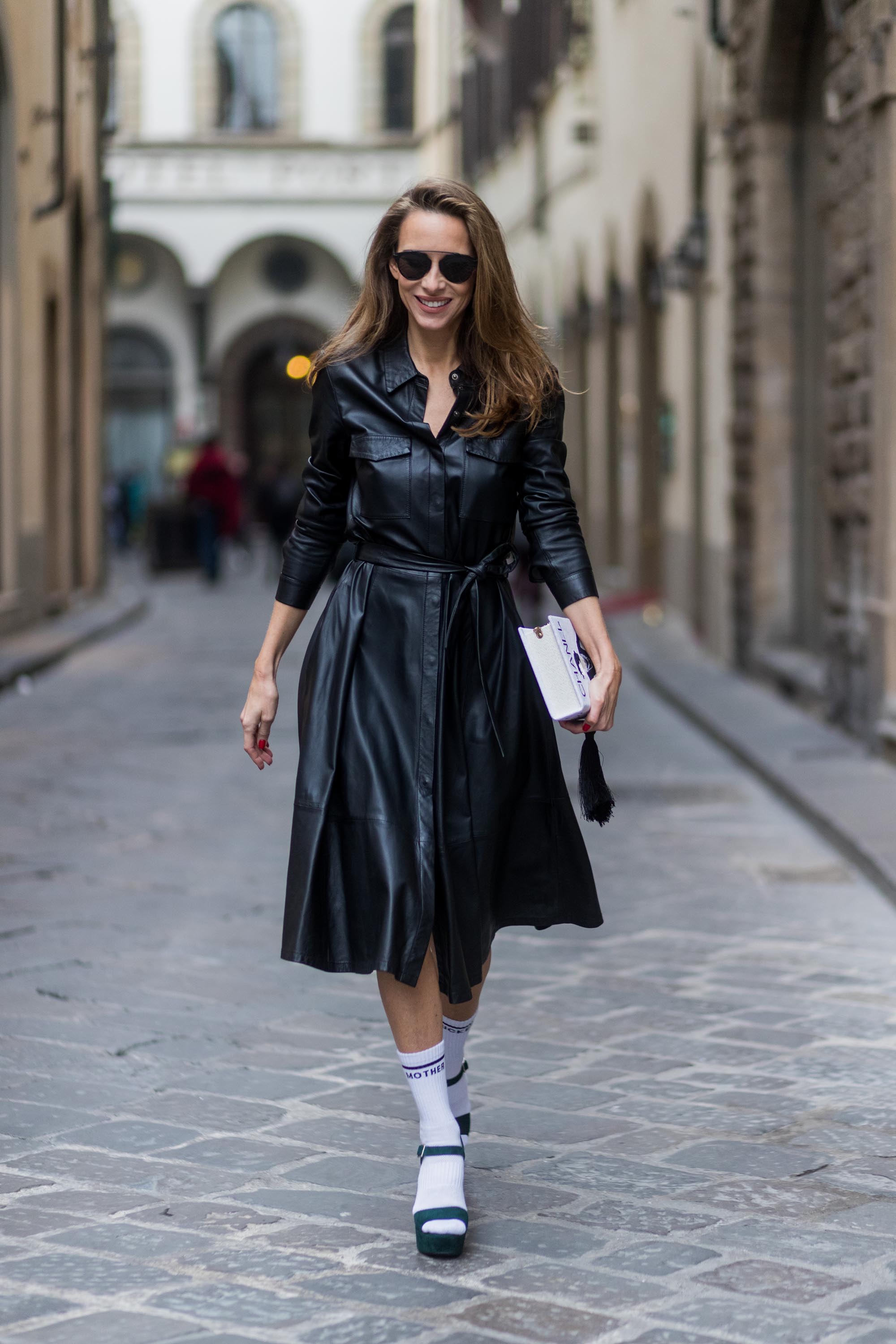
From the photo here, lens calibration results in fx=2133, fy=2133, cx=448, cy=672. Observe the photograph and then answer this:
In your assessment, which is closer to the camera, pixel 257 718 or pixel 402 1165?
pixel 257 718

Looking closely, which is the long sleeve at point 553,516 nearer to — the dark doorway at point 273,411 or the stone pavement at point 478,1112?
the stone pavement at point 478,1112

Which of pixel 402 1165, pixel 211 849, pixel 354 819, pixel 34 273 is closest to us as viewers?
pixel 354 819

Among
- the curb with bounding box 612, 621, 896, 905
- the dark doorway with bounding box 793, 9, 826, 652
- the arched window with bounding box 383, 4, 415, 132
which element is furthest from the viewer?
the arched window with bounding box 383, 4, 415, 132

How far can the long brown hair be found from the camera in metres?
3.80

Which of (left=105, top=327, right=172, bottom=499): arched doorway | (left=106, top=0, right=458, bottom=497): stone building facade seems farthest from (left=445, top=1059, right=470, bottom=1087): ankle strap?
(left=105, top=327, right=172, bottom=499): arched doorway

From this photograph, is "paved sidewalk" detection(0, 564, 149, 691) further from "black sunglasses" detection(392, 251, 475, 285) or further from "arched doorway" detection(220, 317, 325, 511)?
"arched doorway" detection(220, 317, 325, 511)

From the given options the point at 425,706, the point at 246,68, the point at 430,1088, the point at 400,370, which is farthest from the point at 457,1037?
the point at 246,68

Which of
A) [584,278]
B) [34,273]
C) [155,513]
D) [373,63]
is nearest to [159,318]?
[373,63]

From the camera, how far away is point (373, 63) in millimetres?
42062

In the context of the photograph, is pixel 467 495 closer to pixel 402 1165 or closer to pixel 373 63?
pixel 402 1165

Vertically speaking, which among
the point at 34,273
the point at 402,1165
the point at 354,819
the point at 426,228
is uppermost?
the point at 34,273

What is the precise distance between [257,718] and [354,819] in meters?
0.30

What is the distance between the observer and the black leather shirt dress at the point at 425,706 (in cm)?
373

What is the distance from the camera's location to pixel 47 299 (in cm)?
1872
